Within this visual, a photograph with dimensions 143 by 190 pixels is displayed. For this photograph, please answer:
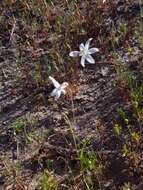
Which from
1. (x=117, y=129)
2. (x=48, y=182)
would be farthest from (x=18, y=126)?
(x=117, y=129)

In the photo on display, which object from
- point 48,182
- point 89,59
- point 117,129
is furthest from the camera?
point 89,59

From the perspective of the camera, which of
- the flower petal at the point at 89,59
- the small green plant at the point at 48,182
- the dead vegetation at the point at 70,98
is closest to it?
the small green plant at the point at 48,182

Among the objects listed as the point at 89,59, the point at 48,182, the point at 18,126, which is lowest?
the point at 48,182

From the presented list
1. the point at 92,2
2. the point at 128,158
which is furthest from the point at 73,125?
the point at 92,2

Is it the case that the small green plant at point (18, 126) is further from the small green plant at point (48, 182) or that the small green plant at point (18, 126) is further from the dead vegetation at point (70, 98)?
the small green plant at point (48, 182)

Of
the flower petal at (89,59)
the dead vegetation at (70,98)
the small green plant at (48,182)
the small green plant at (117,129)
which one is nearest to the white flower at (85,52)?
the flower petal at (89,59)

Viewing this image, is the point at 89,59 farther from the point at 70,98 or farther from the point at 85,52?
the point at 70,98

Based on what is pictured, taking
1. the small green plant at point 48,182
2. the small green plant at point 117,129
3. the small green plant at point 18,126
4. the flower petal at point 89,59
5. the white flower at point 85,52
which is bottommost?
the small green plant at point 48,182

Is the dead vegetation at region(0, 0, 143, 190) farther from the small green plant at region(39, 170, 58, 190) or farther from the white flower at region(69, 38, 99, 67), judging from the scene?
the white flower at region(69, 38, 99, 67)
